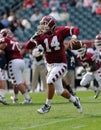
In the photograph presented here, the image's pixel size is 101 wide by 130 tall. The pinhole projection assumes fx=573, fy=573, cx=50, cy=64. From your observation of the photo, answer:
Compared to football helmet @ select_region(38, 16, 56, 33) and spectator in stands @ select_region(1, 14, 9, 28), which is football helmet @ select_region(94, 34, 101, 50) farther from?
spectator in stands @ select_region(1, 14, 9, 28)

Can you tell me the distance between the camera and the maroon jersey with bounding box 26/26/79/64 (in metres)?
9.80

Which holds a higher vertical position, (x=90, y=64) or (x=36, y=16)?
(x=36, y=16)

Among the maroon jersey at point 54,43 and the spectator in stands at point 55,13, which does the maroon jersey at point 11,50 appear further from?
the spectator in stands at point 55,13

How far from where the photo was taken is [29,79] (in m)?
18.6

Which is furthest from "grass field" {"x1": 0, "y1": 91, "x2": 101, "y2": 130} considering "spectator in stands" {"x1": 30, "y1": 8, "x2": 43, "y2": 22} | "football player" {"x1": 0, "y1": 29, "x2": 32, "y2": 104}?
"spectator in stands" {"x1": 30, "y1": 8, "x2": 43, "y2": 22}

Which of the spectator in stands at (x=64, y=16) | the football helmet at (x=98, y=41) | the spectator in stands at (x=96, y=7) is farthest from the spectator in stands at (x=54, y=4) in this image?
the football helmet at (x=98, y=41)

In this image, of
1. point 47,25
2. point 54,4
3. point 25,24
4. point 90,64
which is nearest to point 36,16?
point 25,24

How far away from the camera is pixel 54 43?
9773mm

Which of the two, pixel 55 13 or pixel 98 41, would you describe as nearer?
pixel 98 41

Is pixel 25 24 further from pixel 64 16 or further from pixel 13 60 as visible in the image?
pixel 13 60

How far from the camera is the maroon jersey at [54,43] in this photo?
9.80 meters

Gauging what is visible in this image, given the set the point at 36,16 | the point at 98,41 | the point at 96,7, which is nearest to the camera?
the point at 98,41

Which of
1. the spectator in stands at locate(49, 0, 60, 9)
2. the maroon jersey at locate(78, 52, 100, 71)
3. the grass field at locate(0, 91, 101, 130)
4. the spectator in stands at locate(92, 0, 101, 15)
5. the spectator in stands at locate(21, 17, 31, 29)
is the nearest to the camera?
the grass field at locate(0, 91, 101, 130)

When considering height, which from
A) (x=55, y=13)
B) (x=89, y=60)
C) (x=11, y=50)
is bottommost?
(x=89, y=60)
